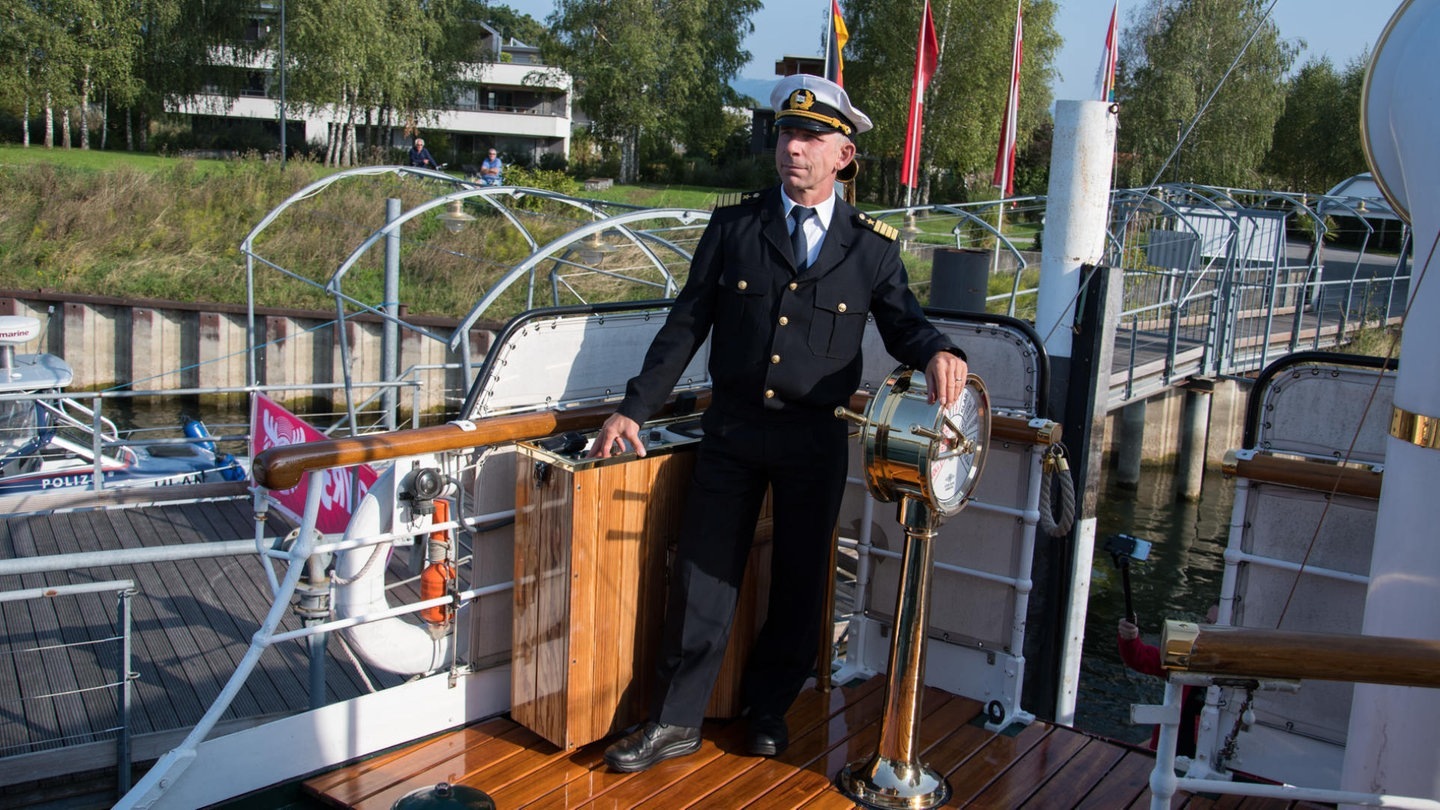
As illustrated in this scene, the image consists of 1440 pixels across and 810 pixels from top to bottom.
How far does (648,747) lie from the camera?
360cm

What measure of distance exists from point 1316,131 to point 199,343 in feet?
141

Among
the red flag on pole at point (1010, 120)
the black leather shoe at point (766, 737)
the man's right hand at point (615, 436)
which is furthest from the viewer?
the red flag on pole at point (1010, 120)

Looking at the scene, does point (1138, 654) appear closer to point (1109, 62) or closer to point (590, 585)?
point (590, 585)

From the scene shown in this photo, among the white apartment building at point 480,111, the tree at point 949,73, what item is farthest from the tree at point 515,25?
the tree at point 949,73

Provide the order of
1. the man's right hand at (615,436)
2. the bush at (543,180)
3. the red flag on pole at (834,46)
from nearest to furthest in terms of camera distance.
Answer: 1. the man's right hand at (615,436)
2. the red flag on pole at (834,46)
3. the bush at (543,180)

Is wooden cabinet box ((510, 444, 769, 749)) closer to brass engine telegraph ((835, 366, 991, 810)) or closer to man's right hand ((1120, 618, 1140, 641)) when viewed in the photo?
brass engine telegraph ((835, 366, 991, 810))

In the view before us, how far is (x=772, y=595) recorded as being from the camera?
3861 mm

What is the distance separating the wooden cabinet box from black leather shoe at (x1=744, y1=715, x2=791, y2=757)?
0.68 feet

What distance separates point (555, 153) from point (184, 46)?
17.7 metres

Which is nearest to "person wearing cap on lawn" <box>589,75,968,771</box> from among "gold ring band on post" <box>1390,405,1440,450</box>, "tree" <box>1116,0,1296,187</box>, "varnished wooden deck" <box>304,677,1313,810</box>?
"varnished wooden deck" <box>304,677,1313,810</box>

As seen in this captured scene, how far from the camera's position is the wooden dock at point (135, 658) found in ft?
16.1

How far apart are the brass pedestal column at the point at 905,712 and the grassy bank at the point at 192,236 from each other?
864 inches

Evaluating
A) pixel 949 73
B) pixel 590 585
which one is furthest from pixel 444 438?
pixel 949 73

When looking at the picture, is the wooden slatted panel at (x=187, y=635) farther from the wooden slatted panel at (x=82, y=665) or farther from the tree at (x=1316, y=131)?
the tree at (x=1316, y=131)
